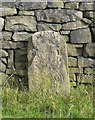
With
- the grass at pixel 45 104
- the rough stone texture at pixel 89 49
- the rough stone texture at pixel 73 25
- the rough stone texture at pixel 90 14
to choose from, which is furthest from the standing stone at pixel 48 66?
the rough stone texture at pixel 90 14

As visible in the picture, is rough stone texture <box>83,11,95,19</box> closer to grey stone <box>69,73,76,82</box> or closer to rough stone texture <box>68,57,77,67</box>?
rough stone texture <box>68,57,77,67</box>

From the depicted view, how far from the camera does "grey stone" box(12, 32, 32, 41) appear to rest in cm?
579

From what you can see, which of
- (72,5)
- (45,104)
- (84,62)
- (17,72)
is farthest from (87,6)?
(45,104)

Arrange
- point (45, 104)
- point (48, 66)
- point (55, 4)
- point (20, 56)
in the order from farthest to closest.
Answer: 1. point (20, 56)
2. point (55, 4)
3. point (48, 66)
4. point (45, 104)

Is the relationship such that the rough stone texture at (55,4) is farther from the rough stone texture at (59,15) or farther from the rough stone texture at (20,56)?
the rough stone texture at (20,56)

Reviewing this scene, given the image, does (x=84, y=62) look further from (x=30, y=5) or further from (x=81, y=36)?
(x=30, y=5)

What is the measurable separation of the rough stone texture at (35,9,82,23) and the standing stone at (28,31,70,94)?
32cm

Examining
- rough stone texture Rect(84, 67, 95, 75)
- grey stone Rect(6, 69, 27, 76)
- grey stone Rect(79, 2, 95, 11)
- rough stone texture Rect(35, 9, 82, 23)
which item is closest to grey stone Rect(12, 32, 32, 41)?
rough stone texture Rect(35, 9, 82, 23)

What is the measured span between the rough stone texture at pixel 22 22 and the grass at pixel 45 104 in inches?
40.2

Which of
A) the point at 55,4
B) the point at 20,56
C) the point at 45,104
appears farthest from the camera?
the point at 20,56

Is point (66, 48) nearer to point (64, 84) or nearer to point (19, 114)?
point (64, 84)

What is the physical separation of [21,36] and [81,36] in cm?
96

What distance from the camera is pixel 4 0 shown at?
5.84m

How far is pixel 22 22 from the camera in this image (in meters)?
5.78
